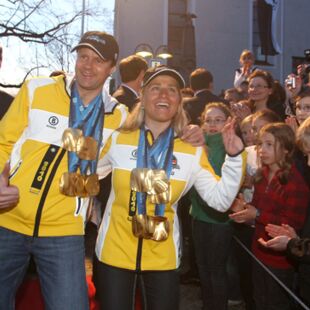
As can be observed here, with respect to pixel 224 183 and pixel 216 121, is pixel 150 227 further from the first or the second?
pixel 216 121

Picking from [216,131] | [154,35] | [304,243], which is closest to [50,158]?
[304,243]

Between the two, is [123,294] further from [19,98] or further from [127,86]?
[127,86]

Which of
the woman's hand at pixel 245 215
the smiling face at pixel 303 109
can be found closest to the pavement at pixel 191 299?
the woman's hand at pixel 245 215

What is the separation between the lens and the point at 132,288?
2.64m

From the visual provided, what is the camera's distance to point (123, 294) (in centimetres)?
261

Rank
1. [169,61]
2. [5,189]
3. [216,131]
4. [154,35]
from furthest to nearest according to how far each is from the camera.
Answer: [154,35]
[169,61]
[216,131]
[5,189]

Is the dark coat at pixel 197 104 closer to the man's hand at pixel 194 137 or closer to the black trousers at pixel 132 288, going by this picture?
the man's hand at pixel 194 137

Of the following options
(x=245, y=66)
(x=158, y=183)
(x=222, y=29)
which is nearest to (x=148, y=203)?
(x=158, y=183)

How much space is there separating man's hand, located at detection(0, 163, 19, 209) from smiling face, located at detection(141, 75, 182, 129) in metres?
0.89

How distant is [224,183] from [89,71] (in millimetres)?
1034

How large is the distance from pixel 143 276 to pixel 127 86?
235 cm

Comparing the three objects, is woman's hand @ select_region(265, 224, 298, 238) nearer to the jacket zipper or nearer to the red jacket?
the red jacket

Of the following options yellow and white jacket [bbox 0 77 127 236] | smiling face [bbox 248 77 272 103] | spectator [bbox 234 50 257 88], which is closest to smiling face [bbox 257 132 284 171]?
yellow and white jacket [bbox 0 77 127 236]

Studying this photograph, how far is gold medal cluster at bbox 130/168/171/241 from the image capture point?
250cm
